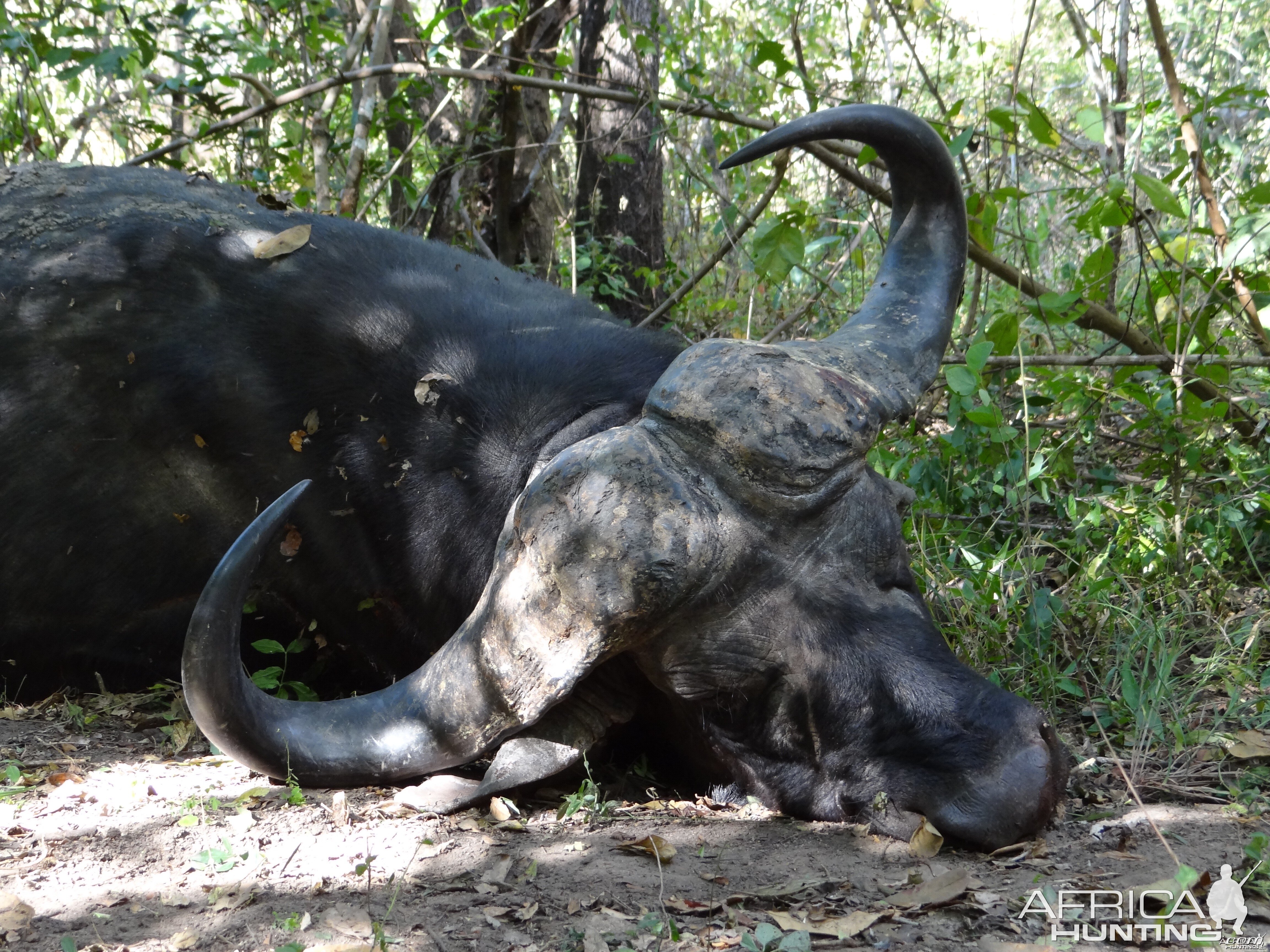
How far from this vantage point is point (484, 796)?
2.38 metres

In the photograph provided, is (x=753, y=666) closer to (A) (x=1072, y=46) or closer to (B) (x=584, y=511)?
(B) (x=584, y=511)

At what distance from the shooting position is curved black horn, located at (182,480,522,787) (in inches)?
85.0

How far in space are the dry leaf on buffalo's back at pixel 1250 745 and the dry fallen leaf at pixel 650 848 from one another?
1.37 metres

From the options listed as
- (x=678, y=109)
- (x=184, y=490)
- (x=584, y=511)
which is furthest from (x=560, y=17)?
(x=584, y=511)

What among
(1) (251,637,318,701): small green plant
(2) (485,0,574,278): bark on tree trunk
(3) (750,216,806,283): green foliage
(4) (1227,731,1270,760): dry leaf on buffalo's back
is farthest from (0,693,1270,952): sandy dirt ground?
(2) (485,0,574,278): bark on tree trunk

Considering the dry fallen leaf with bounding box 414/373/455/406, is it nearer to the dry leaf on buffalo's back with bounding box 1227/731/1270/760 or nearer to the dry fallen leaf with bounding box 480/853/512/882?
the dry fallen leaf with bounding box 480/853/512/882

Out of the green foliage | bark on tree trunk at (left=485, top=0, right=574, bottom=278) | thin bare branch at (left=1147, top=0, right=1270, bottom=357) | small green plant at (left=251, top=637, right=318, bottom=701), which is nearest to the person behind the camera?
small green plant at (left=251, top=637, right=318, bottom=701)

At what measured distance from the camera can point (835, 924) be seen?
190 centimetres

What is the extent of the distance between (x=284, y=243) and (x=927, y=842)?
7.59ft

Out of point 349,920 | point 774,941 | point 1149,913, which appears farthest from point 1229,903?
point 349,920

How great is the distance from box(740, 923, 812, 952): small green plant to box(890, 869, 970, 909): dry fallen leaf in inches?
9.2

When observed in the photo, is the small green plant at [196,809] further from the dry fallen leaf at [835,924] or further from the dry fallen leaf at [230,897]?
the dry fallen leaf at [835,924]

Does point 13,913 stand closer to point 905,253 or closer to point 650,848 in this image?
point 650,848

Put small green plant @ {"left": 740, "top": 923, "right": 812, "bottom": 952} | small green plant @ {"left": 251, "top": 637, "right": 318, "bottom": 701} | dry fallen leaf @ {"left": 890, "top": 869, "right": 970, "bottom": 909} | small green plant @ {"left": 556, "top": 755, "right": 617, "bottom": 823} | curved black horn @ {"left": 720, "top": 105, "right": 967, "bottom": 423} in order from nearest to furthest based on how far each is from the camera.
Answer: small green plant @ {"left": 740, "top": 923, "right": 812, "bottom": 952} → dry fallen leaf @ {"left": 890, "top": 869, "right": 970, "bottom": 909} → small green plant @ {"left": 556, "top": 755, "right": 617, "bottom": 823} → curved black horn @ {"left": 720, "top": 105, "right": 967, "bottom": 423} → small green plant @ {"left": 251, "top": 637, "right": 318, "bottom": 701}
